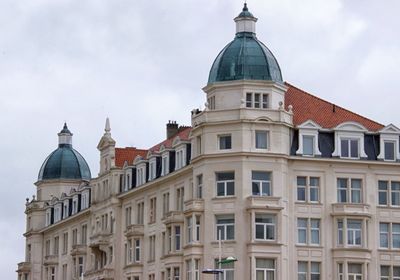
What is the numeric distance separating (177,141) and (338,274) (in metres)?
16.2

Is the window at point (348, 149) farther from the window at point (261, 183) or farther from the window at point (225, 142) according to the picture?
the window at point (225, 142)

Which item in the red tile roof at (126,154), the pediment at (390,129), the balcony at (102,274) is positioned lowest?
the balcony at (102,274)

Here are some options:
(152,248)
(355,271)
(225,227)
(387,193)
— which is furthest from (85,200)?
(355,271)

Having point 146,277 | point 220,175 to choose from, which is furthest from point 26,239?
point 220,175

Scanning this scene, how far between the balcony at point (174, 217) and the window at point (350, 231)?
1111 cm

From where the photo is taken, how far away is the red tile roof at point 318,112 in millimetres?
96688

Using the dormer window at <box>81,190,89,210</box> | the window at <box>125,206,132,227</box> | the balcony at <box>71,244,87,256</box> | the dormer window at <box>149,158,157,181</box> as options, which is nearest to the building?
the dormer window at <box>149,158,157,181</box>

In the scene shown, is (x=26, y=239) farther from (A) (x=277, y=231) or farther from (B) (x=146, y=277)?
(A) (x=277, y=231)

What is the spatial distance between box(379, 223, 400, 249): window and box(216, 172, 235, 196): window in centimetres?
1068

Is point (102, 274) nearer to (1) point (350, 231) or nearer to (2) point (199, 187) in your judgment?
(2) point (199, 187)

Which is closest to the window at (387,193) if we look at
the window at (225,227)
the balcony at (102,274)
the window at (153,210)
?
the window at (225,227)

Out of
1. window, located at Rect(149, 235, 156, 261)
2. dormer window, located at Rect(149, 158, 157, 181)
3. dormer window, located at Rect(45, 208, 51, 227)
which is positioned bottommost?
window, located at Rect(149, 235, 156, 261)

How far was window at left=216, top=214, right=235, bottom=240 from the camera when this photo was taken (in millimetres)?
92250

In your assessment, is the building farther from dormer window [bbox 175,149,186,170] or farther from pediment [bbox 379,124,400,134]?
dormer window [bbox 175,149,186,170]
